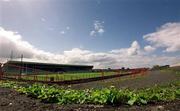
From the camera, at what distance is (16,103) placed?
344 inches

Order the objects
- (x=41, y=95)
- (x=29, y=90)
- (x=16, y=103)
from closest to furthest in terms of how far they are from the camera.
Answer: (x=16, y=103) < (x=41, y=95) < (x=29, y=90)

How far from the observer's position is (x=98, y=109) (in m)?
7.49

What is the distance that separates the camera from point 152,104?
324 inches

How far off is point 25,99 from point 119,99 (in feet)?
9.93

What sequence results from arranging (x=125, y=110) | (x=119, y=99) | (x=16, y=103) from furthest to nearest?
(x=16, y=103), (x=119, y=99), (x=125, y=110)

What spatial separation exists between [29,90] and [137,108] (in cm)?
Result: 448

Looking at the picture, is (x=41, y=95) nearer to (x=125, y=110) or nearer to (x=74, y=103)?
(x=74, y=103)

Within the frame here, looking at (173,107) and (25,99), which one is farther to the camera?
(25,99)

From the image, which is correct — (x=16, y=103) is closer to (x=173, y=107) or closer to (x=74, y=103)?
(x=74, y=103)

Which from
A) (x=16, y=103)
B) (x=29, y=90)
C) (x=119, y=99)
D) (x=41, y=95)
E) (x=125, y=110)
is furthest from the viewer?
(x=29, y=90)

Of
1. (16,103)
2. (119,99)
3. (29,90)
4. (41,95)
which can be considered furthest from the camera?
(29,90)

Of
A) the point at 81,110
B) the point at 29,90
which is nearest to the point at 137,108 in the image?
the point at 81,110

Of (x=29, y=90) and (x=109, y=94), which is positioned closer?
(x=109, y=94)

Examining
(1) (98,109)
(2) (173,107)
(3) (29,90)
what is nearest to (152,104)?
(2) (173,107)
